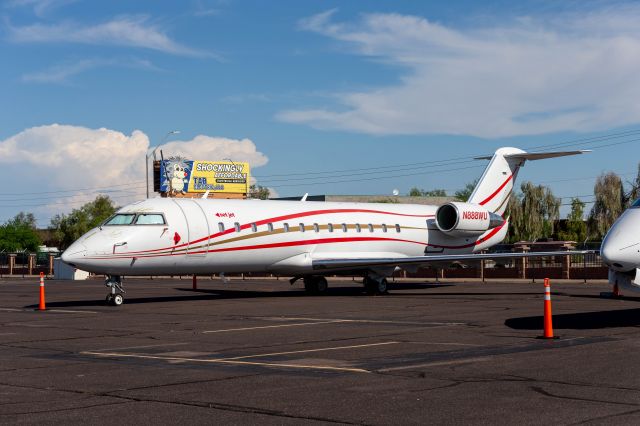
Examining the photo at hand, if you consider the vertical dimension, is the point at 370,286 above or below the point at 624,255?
below

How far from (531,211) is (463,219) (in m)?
55.2

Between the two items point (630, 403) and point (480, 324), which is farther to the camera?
point (480, 324)

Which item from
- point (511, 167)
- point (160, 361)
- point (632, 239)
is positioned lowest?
point (160, 361)

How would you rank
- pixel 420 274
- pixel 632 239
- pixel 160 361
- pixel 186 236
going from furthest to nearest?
1. pixel 420 274
2. pixel 186 236
3. pixel 632 239
4. pixel 160 361

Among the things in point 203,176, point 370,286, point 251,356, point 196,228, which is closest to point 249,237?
point 196,228

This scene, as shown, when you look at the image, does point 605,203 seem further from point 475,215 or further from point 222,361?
point 222,361

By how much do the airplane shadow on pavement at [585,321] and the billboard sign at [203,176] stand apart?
7348 centimetres

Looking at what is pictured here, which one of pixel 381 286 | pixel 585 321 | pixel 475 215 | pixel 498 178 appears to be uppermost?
pixel 498 178

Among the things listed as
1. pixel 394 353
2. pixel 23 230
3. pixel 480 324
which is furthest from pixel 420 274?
pixel 23 230

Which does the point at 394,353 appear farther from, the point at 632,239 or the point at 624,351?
the point at 632,239

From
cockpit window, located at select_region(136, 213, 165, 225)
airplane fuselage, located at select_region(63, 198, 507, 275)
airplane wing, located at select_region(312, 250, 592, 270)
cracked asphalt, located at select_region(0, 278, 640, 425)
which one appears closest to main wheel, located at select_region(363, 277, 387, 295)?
airplane wing, located at select_region(312, 250, 592, 270)

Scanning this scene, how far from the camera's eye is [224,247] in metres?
26.4

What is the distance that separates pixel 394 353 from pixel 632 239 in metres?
4.95

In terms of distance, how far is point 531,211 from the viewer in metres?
85.2
